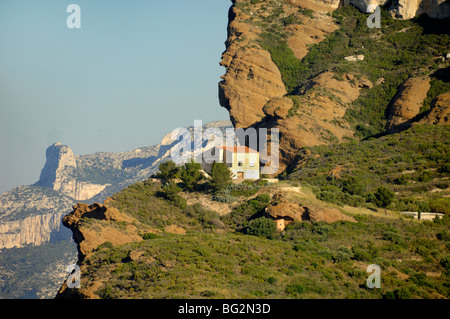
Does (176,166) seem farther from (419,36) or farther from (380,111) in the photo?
(419,36)

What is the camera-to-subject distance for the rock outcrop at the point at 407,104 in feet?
229

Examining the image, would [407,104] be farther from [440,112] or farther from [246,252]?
[246,252]

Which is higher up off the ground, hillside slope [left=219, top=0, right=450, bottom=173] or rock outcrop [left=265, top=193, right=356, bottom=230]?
hillside slope [left=219, top=0, right=450, bottom=173]

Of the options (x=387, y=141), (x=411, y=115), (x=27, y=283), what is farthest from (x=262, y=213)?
(x=27, y=283)

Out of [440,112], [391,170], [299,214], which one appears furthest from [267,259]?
[440,112]

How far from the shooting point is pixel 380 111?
7544 centimetres

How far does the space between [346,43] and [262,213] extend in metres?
53.0

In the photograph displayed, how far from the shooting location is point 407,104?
2781 inches

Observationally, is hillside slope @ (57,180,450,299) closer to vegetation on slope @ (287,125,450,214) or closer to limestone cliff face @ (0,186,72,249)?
vegetation on slope @ (287,125,450,214)

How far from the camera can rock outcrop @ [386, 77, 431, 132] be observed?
2749 inches

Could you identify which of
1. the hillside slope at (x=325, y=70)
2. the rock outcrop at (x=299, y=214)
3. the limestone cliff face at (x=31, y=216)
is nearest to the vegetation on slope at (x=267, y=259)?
the rock outcrop at (x=299, y=214)

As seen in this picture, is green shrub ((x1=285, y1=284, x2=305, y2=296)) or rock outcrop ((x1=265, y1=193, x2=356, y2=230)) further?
rock outcrop ((x1=265, y1=193, x2=356, y2=230))

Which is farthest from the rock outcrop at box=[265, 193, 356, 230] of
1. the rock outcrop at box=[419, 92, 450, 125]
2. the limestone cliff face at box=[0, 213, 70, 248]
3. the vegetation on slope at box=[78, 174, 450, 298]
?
the limestone cliff face at box=[0, 213, 70, 248]
